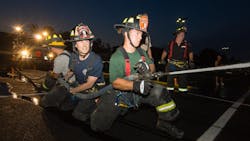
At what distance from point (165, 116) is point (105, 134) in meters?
0.95

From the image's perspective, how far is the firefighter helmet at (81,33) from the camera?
12.8 feet

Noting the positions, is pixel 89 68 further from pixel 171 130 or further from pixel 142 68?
pixel 171 130

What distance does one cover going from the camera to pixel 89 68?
374 centimetres

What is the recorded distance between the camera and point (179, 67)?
21.1ft

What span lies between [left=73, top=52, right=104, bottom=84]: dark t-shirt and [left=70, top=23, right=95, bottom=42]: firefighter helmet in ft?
1.12

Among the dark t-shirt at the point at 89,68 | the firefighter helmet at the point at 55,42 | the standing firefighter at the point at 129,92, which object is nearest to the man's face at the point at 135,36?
the standing firefighter at the point at 129,92

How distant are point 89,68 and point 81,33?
0.69 m

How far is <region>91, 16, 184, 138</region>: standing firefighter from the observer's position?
120 inches

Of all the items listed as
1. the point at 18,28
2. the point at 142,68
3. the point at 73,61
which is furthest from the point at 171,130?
the point at 18,28

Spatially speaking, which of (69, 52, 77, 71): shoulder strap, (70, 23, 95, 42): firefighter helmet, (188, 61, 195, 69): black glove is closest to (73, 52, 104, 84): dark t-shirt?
(69, 52, 77, 71): shoulder strap

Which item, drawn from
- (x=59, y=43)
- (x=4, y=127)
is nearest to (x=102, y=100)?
(x=4, y=127)

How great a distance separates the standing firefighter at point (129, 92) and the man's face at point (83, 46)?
836mm

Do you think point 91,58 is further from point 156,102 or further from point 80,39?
point 156,102

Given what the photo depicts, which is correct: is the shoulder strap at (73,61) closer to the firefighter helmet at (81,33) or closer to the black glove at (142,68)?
the firefighter helmet at (81,33)
